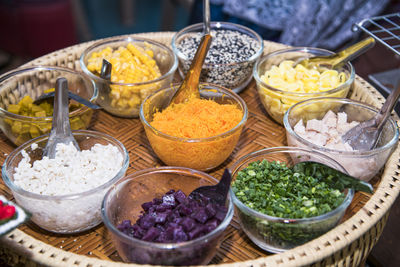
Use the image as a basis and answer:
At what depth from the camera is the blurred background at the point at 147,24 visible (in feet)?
8.49

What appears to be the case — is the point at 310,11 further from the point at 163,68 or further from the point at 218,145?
the point at 218,145

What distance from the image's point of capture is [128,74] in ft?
5.86

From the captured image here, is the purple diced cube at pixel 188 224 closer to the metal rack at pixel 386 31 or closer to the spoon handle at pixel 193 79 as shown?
the spoon handle at pixel 193 79

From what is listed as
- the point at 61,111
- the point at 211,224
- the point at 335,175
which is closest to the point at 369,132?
the point at 335,175

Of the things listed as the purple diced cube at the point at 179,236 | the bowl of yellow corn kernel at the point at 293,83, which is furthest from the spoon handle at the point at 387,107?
the purple diced cube at the point at 179,236

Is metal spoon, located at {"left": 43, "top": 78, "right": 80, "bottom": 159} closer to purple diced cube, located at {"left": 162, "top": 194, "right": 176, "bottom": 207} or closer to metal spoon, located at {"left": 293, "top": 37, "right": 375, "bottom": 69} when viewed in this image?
purple diced cube, located at {"left": 162, "top": 194, "right": 176, "bottom": 207}

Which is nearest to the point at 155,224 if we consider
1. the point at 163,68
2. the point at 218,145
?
the point at 218,145

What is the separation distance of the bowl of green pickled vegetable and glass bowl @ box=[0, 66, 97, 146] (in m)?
0.64

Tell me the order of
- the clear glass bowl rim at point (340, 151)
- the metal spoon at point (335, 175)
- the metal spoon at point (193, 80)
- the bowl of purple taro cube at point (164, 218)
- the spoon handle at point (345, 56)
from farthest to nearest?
the spoon handle at point (345, 56)
the metal spoon at point (193, 80)
the clear glass bowl rim at point (340, 151)
the metal spoon at point (335, 175)
the bowl of purple taro cube at point (164, 218)

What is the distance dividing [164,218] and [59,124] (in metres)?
0.53

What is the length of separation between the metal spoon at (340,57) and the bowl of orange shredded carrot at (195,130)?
46cm

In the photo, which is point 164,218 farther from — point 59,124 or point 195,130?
point 59,124

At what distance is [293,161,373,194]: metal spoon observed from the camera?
1.26 metres

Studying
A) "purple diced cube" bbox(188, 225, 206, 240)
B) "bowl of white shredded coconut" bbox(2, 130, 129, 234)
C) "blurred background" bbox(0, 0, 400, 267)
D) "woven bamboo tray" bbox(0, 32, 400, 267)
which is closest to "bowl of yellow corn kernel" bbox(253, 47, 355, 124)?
"woven bamboo tray" bbox(0, 32, 400, 267)
